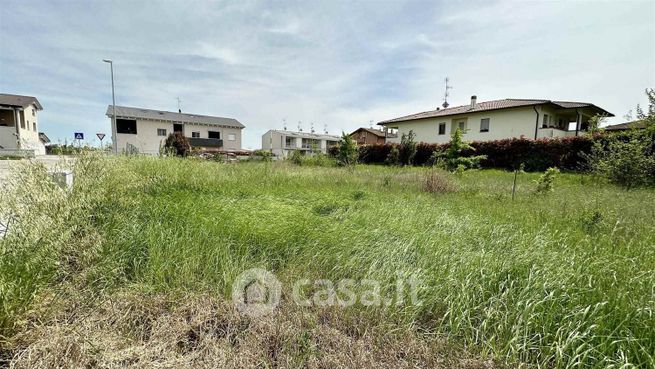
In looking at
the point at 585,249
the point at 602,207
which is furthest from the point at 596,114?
the point at 585,249

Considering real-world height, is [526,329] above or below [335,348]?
above

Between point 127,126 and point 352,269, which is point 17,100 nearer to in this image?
point 127,126

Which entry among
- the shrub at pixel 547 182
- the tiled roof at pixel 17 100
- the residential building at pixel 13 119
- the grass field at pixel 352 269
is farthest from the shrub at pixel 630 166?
the tiled roof at pixel 17 100

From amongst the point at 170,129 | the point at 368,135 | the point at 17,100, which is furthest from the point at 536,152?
the point at 17,100

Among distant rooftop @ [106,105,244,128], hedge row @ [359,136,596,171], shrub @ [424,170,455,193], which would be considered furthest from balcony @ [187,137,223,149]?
shrub @ [424,170,455,193]

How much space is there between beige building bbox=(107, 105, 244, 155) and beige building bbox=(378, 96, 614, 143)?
24613 millimetres

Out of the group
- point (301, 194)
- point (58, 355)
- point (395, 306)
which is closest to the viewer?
point (58, 355)

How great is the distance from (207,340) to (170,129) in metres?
38.1

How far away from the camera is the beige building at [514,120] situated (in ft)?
64.8

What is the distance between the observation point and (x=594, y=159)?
11141 millimetres

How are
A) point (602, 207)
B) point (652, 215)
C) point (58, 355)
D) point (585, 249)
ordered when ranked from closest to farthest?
point (58, 355) → point (585, 249) → point (652, 215) → point (602, 207)

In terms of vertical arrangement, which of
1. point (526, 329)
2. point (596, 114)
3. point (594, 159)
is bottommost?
point (526, 329)

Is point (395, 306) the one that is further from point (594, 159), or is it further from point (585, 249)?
point (594, 159)

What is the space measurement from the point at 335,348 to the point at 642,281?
9.02ft
